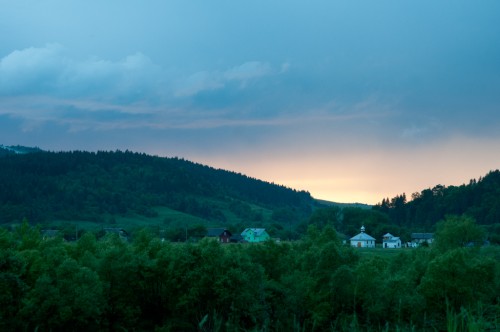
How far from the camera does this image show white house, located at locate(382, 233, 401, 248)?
7321 inches

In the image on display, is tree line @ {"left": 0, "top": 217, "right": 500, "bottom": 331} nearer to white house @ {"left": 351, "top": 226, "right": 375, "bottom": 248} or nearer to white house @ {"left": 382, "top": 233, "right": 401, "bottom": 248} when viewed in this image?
white house @ {"left": 382, "top": 233, "right": 401, "bottom": 248}

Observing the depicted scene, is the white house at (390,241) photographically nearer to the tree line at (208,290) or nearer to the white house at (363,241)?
the white house at (363,241)

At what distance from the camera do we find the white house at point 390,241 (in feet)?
610

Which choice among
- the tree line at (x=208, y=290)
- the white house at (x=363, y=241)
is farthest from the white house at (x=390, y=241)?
the tree line at (x=208, y=290)

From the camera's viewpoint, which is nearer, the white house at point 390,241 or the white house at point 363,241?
the white house at point 390,241

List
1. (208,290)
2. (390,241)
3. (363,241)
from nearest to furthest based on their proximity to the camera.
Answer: (208,290) → (390,241) → (363,241)

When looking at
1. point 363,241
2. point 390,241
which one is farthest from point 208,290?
point 390,241

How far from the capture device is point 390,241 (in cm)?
19162

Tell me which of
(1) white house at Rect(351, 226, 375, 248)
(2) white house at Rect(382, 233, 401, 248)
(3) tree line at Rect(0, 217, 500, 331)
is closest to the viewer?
(3) tree line at Rect(0, 217, 500, 331)

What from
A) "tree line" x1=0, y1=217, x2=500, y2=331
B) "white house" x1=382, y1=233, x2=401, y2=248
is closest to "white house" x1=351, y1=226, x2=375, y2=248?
"white house" x1=382, y1=233, x2=401, y2=248

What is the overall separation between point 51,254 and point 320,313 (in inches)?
1296

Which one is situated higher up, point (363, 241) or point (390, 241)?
point (390, 241)

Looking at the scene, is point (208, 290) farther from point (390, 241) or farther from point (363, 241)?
point (390, 241)

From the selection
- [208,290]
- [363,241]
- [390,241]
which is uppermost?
[390,241]
